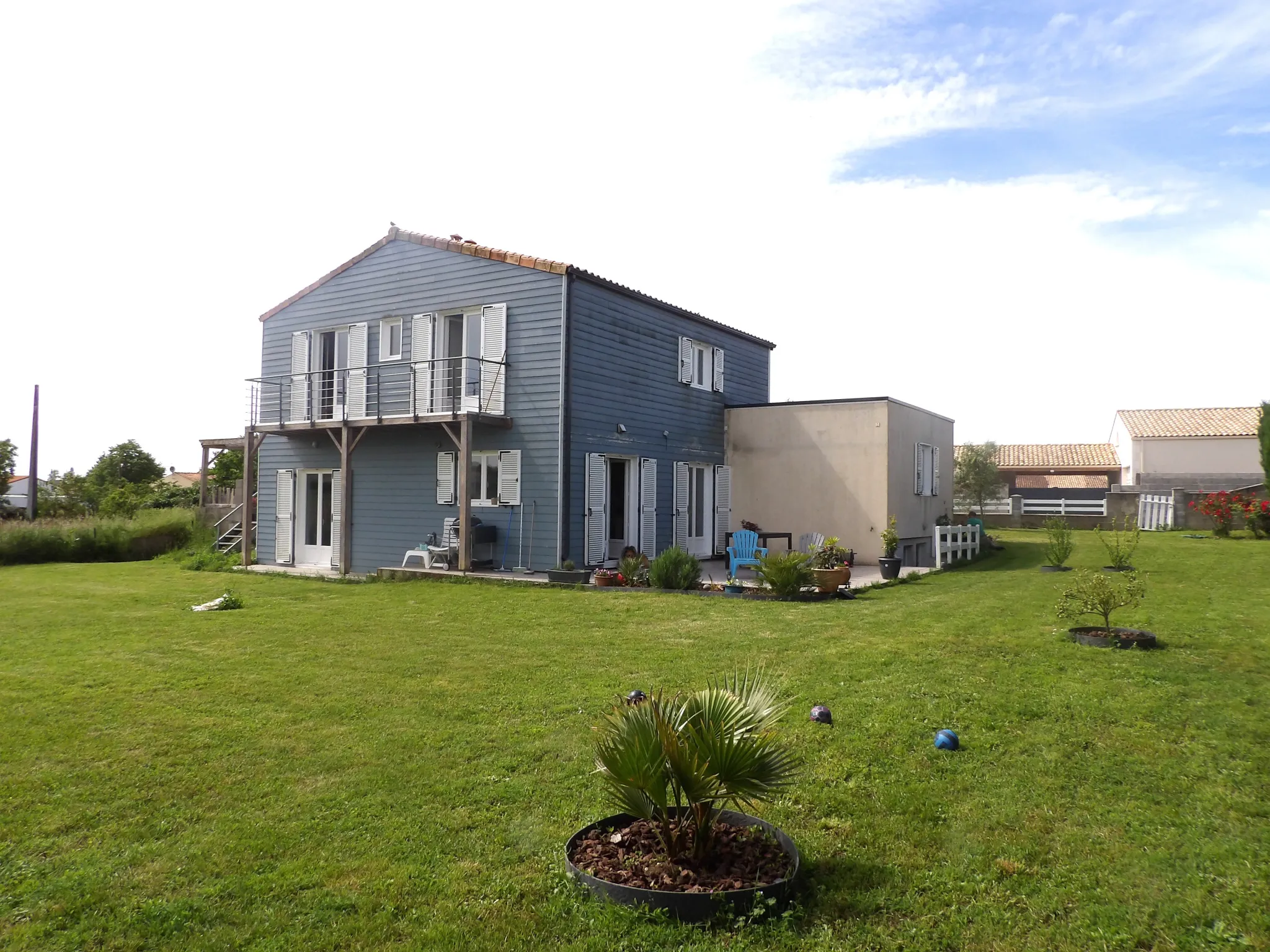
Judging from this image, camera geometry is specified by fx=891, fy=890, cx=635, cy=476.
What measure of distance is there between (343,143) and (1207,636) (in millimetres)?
10043

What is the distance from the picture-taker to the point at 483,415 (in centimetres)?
1516

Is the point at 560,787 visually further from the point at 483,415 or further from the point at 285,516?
the point at 285,516

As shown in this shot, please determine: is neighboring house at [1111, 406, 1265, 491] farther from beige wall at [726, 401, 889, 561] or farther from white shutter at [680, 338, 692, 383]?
white shutter at [680, 338, 692, 383]

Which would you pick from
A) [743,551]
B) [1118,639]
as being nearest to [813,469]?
[743,551]

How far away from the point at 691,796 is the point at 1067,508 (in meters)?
33.8

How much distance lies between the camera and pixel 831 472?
58.4 ft

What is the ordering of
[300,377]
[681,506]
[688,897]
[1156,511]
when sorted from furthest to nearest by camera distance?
[1156,511] < [300,377] < [681,506] < [688,897]

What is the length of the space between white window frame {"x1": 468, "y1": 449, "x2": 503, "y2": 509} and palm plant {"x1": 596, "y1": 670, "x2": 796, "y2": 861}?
40.8 ft

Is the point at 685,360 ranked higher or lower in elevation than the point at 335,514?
higher

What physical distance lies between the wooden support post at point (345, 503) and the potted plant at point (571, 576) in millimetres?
4866

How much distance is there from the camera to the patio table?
56.0ft

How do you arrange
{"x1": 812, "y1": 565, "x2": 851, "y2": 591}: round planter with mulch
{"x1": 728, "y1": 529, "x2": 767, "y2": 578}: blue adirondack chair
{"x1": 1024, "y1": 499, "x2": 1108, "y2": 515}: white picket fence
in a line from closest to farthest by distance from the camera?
{"x1": 812, "y1": 565, "x2": 851, "y2": 591}: round planter with mulch, {"x1": 728, "y1": 529, "x2": 767, "y2": 578}: blue adirondack chair, {"x1": 1024, "y1": 499, "x2": 1108, "y2": 515}: white picket fence

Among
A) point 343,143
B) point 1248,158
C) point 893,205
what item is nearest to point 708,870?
point 343,143

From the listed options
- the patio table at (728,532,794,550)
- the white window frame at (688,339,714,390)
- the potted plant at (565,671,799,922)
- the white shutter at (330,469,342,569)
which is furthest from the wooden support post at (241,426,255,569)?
the potted plant at (565,671,799,922)
